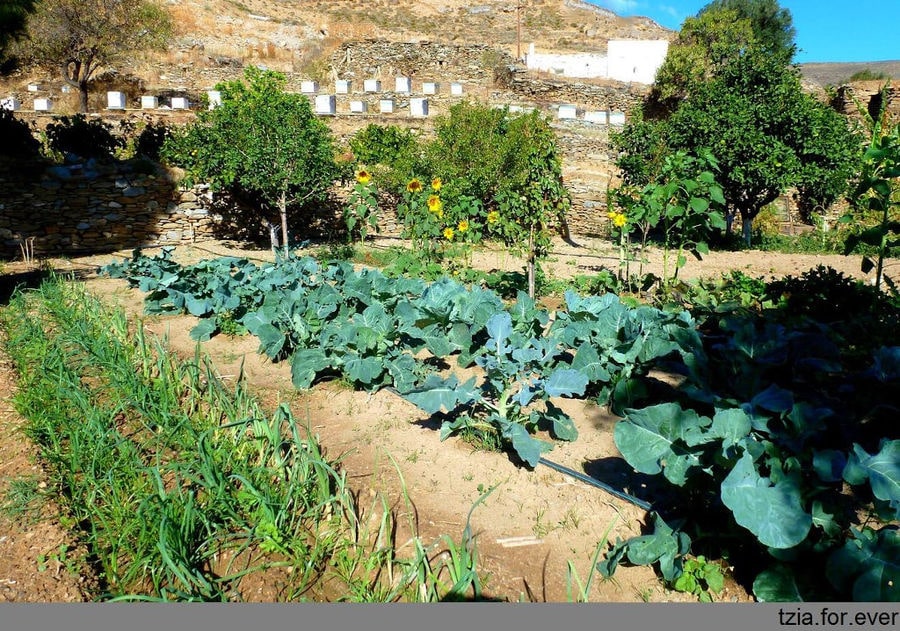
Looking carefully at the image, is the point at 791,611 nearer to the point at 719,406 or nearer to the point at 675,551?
the point at 675,551

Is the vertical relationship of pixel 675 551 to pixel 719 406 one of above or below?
below

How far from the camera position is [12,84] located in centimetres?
2186

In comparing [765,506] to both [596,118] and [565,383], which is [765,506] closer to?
[565,383]

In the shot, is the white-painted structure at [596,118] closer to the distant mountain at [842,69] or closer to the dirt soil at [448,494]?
the dirt soil at [448,494]

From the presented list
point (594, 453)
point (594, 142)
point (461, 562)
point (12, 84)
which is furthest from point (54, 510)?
point (12, 84)

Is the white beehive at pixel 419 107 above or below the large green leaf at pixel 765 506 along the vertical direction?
above

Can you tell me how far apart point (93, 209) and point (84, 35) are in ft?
43.8

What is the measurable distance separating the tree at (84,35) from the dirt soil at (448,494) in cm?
1975

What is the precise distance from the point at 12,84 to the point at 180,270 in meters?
21.9

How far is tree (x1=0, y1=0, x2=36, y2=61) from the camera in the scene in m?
7.47

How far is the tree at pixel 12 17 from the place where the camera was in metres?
7.47

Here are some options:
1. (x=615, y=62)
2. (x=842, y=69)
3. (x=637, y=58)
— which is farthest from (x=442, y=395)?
(x=842, y=69)

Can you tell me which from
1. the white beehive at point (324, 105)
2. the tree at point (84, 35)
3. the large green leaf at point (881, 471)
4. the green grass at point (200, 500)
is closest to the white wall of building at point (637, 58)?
the white beehive at point (324, 105)

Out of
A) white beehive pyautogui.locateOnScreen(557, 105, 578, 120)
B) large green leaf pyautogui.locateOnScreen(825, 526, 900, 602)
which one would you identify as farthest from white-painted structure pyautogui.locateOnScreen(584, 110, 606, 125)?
large green leaf pyautogui.locateOnScreen(825, 526, 900, 602)
